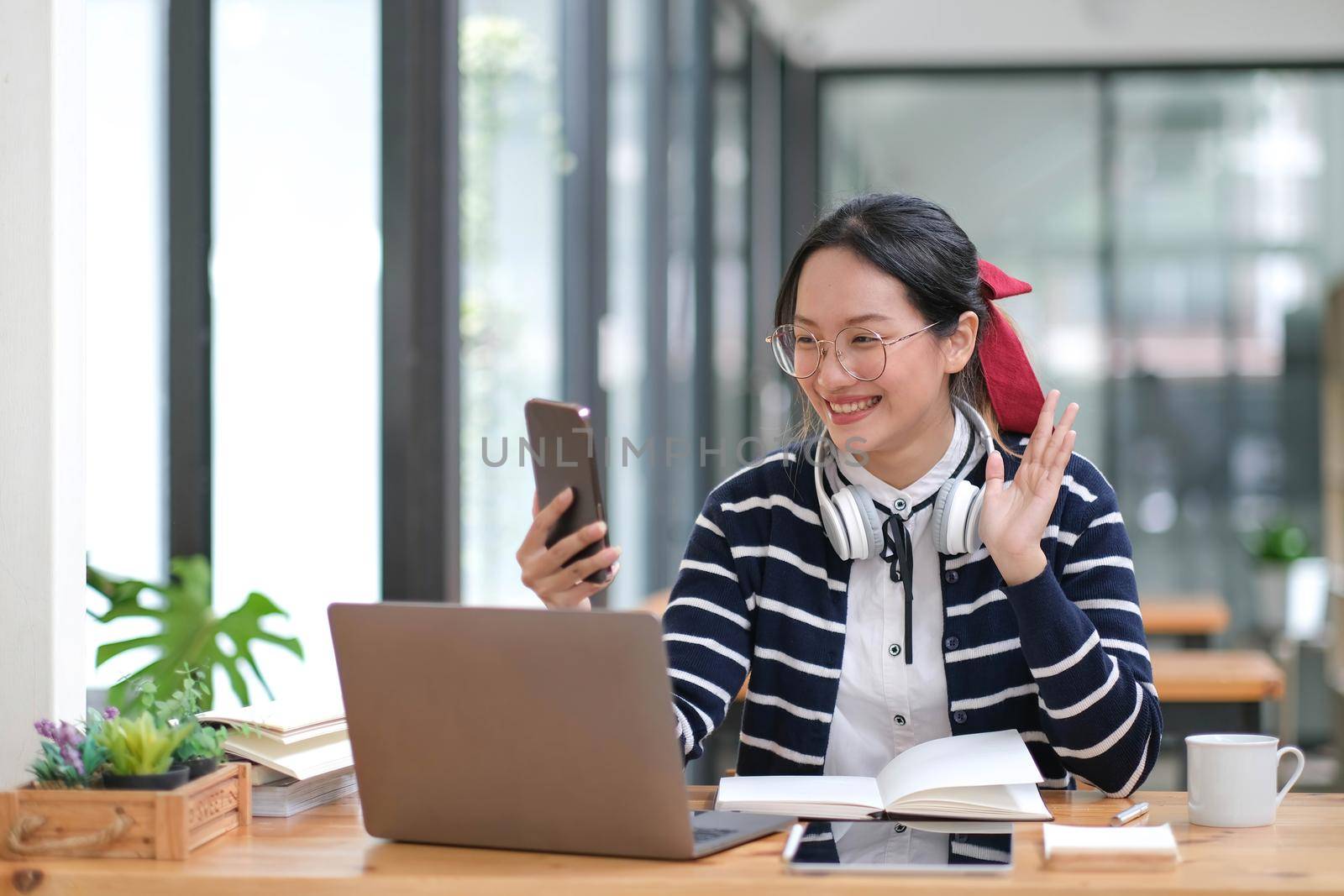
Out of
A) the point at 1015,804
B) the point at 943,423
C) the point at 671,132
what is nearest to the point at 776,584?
the point at 943,423

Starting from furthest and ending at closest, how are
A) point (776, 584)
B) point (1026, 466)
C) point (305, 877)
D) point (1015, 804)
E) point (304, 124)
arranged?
point (304, 124), point (776, 584), point (1026, 466), point (1015, 804), point (305, 877)

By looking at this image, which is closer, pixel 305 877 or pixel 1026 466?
pixel 305 877

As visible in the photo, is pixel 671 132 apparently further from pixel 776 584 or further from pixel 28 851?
pixel 28 851

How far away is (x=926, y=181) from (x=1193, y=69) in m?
1.22

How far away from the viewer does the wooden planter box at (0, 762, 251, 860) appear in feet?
3.92

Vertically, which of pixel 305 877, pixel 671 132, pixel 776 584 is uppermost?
pixel 671 132

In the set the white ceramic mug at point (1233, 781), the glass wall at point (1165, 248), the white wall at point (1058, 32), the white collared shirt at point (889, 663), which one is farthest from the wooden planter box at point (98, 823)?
the white wall at point (1058, 32)

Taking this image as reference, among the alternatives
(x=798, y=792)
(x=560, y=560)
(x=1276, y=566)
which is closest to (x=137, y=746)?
(x=560, y=560)

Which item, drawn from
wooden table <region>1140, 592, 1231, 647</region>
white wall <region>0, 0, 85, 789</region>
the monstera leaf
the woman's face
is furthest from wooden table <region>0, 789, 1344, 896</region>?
wooden table <region>1140, 592, 1231, 647</region>

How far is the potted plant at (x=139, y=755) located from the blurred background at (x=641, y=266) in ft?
2.08

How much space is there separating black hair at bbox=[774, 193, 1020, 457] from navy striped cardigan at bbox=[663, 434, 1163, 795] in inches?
6.6

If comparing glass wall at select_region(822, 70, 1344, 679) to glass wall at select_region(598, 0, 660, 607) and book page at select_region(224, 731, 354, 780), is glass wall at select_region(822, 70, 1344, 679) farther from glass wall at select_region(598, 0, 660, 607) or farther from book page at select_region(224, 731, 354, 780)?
book page at select_region(224, 731, 354, 780)

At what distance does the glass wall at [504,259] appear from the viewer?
2885 mm

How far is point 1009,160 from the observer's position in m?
6.05
